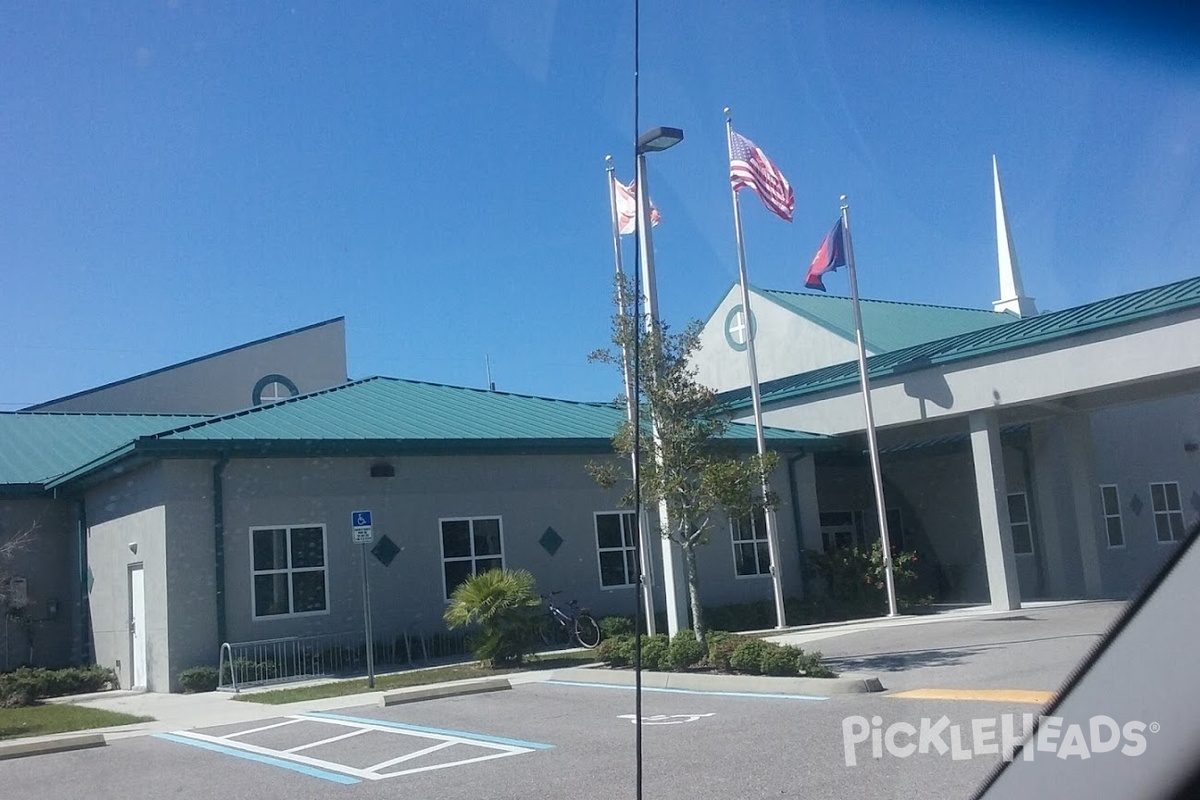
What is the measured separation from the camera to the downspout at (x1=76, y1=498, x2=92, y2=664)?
24438 millimetres

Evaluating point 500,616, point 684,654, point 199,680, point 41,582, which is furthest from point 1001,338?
point 41,582

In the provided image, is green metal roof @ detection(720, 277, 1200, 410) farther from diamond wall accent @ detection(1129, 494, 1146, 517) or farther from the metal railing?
the metal railing

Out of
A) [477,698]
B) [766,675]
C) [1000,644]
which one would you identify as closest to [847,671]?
[766,675]

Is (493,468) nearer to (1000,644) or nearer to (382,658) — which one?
(382,658)

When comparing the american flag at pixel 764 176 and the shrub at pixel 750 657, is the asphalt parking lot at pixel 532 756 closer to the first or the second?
the shrub at pixel 750 657

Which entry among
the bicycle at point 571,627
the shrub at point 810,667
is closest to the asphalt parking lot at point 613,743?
the shrub at point 810,667

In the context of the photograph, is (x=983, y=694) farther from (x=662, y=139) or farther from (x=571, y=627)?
(x=571, y=627)

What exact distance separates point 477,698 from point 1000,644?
6657mm

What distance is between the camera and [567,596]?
23.6 meters

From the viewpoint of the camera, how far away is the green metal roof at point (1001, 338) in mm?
5273

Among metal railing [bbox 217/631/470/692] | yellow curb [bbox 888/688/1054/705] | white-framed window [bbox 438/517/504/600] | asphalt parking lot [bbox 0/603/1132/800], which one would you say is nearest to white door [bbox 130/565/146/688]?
A: metal railing [bbox 217/631/470/692]

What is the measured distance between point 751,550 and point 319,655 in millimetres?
10290

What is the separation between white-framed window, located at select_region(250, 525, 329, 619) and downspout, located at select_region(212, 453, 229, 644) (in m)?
0.56

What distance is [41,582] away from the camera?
24.8 metres
